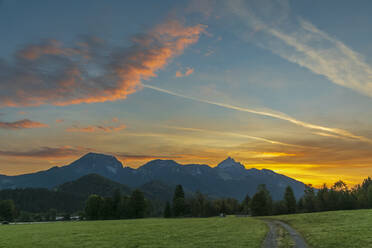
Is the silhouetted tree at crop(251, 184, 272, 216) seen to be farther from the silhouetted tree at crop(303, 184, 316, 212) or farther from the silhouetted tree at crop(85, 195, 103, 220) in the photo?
the silhouetted tree at crop(85, 195, 103, 220)

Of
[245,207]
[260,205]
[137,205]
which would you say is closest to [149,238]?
[260,205]

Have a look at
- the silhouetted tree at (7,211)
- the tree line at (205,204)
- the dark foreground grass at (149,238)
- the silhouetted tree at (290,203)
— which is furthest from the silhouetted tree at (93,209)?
the silhouetted tree at (290,203)

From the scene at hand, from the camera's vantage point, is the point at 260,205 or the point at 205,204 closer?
the point at 260,205

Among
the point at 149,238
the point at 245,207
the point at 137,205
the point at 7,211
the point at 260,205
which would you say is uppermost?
the point at 149,238

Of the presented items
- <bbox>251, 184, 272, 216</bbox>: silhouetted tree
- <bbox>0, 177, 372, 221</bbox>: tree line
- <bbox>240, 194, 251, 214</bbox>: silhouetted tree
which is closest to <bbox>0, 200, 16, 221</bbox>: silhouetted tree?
<bbox>0, 177, 372, 221</bbox>: tree line

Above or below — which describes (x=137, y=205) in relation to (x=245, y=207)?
above

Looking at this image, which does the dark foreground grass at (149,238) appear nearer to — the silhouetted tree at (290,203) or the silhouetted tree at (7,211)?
the silhouetted tree at (290,203)

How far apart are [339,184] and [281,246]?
152 m

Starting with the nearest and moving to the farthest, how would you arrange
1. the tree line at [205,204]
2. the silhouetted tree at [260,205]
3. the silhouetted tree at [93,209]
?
the silhouetted tree at [260,205], the tree line at [205,204], the silhouetted tree at [93,209]

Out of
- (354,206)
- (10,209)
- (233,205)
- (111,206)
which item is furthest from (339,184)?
(10,209)

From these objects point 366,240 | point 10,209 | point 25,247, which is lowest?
point 10,209

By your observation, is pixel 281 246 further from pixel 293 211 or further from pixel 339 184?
pixel 339 184

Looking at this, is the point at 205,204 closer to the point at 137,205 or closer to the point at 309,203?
the point at 137,205

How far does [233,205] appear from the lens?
15988cm
